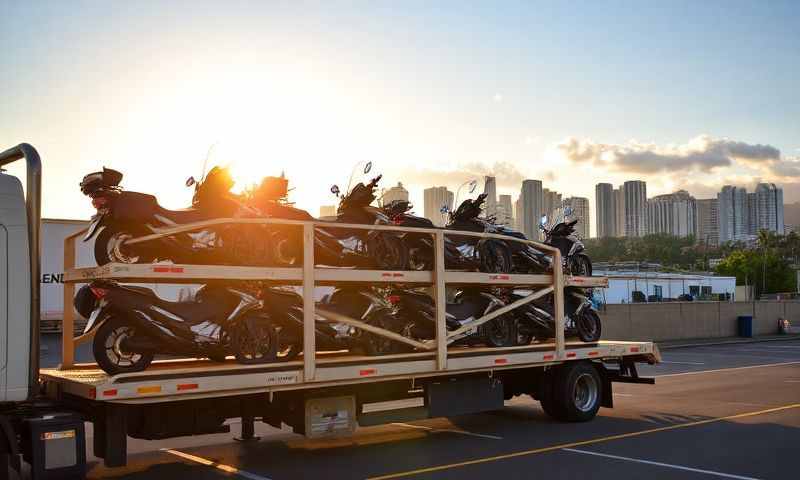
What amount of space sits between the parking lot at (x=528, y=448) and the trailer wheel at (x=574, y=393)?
213 mm

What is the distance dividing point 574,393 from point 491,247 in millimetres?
2680

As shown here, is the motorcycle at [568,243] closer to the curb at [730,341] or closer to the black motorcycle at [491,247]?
the black motorcycle at [491,247]

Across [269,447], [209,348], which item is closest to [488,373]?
[269,447]

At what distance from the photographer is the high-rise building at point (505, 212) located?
12.8 metres

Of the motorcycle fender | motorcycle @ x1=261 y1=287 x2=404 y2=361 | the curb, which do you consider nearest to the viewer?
the motorcycle fender

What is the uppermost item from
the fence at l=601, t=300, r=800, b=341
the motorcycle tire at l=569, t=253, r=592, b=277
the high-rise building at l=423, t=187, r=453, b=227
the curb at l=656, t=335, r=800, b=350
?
the high-rise building at l=423, t=187, r=453, b=227

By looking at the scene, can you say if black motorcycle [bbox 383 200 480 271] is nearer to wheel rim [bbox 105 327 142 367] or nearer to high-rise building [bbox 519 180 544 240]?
high-rise building [bbox 519 180 544 240]

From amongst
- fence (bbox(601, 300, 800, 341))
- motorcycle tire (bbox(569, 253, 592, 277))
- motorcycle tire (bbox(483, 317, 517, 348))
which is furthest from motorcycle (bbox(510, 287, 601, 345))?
fence (bbox(601, 300, 800, 341))

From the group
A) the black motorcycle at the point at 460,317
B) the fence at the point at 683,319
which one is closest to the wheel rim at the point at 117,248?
the black motorcycle at the point at 460,317

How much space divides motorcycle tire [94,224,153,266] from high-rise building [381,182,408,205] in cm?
347

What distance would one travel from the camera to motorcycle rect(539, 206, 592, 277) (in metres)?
13.4

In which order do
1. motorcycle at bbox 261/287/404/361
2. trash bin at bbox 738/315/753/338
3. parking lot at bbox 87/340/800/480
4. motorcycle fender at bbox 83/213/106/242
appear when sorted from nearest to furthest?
motorcycle fender at bbox 83/213/106/242, parking lot at bbox 87/340/800/480, motorcycle at bbox 261/287/404/361, trash bin at bbox 738/315/753/338

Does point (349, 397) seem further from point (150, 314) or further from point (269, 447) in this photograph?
point (150, 314)

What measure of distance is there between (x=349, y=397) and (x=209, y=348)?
1.85 m
